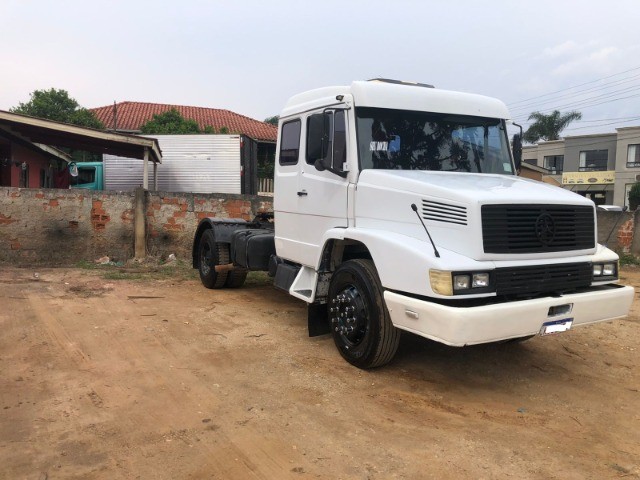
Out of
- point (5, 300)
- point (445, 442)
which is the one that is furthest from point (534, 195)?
point (5, 300)

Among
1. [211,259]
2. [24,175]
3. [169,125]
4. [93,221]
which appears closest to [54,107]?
[169,125]

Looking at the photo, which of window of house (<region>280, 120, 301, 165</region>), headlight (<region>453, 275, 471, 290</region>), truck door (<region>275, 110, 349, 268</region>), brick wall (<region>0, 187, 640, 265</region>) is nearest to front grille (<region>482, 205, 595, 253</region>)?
headlight (<region>453, 275, 471, 290</region>)

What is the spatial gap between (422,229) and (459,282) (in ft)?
2.10

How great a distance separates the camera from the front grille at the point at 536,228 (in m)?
3.98

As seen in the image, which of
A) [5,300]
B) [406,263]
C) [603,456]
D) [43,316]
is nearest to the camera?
[603,456]

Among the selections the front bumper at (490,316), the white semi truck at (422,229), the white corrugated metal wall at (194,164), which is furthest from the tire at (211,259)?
the white corrugated metal wall at (194,164)

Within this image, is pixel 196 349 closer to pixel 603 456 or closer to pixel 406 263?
pixel 406 263

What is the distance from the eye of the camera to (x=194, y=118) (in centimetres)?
3002

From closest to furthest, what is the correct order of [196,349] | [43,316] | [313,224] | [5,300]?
[196,349] → [313,224] → [43,316] → [5,300]

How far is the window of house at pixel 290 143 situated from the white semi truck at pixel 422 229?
1.0 inches

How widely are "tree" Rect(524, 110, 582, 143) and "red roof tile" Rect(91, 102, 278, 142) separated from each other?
26.3m

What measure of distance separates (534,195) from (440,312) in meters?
1.37

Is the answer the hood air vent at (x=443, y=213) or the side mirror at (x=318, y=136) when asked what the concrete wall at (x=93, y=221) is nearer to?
the side mirror at (x=318, y=136)

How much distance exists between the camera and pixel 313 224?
5691mm
